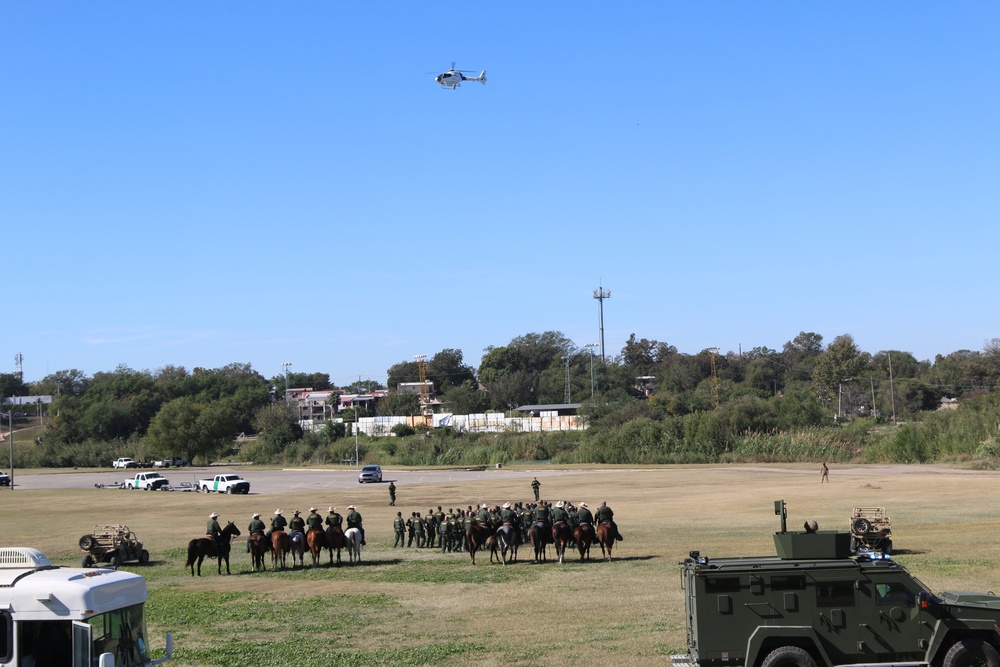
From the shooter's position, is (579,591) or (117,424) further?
(117,424)

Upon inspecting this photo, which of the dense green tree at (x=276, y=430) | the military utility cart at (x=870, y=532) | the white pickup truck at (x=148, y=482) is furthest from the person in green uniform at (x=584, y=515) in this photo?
the dense green tree at (x=276, y=430)

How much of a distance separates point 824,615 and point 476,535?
58.3 ft

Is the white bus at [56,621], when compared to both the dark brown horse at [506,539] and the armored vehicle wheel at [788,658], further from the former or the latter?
the dark brown horse at [506,539]

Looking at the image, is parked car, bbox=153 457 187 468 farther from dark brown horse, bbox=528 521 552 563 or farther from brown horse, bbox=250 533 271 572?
dark brown horse, bbox=528 521 552 563

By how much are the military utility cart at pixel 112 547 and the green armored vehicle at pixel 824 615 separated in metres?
22.0

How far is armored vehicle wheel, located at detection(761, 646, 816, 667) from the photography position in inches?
494

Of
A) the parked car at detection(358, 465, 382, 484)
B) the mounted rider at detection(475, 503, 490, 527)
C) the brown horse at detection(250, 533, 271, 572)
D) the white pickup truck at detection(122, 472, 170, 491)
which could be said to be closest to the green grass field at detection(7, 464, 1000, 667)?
the brown horse at detection(250, 533, 271, 572)

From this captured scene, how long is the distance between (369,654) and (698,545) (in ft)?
52.1

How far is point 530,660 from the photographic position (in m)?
15.8

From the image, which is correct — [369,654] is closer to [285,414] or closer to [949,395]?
[285,414]

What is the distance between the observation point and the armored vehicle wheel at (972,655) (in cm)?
1218

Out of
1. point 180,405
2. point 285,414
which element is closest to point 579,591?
point 180,405

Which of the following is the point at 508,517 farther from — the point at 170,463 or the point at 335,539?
the point at 170,463

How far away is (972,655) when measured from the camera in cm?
1223
